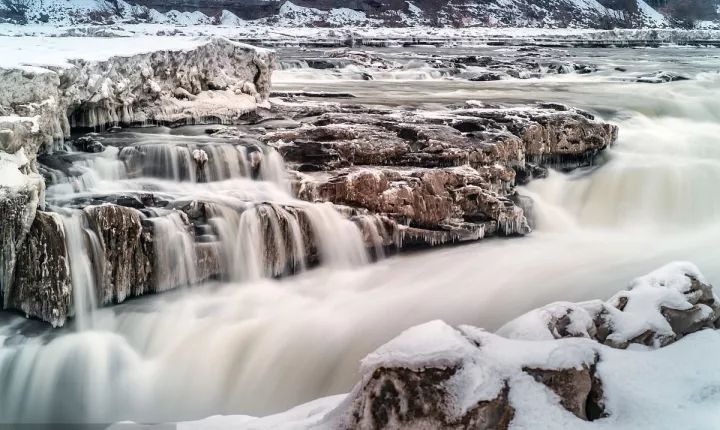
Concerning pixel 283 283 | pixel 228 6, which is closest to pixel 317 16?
pixel 228 6

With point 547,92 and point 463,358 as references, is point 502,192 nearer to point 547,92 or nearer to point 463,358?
point 463,358

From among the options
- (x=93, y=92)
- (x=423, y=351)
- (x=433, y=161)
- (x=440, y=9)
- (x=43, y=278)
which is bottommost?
(x=43, y=278)

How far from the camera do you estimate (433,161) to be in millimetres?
7398

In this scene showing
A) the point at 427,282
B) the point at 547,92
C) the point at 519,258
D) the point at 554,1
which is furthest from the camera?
the point at 554,1

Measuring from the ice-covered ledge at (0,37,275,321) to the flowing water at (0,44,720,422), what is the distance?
1.54 ft

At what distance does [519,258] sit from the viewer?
6.73 meters

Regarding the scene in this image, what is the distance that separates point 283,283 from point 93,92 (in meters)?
4.21

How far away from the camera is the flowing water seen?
14.8 ft

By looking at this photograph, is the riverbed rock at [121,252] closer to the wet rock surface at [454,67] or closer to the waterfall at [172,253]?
the waterfall at [172,253]

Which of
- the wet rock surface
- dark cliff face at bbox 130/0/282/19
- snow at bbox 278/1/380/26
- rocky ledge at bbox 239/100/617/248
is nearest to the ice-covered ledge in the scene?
rocky ledge at bbox 239/100/617/248

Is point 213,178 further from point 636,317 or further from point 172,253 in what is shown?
point 636,317

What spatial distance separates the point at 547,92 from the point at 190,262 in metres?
11.3

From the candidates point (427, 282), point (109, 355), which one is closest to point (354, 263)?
point (427, 282)

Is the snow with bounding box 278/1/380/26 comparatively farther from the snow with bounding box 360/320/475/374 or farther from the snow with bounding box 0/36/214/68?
the snow with bounding box 360/320/475/374
